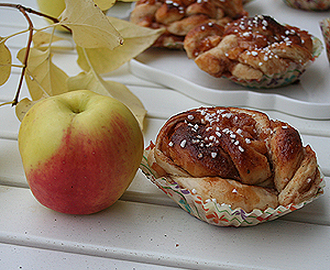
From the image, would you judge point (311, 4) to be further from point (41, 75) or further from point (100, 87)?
point (41, 75)

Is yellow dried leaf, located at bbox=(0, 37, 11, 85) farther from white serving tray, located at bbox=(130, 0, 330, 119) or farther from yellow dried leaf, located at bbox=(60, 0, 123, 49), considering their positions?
white serving tray, located at bbox=(130, 0, 330, 119)

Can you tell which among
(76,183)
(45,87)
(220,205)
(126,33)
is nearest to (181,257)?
(220,205)

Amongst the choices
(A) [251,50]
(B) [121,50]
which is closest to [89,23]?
(B) [121,50]

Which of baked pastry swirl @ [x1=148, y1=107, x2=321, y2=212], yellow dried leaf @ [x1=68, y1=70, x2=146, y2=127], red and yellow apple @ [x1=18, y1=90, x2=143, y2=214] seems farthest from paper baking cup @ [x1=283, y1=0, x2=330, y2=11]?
red and yellow apple @ [x1=18, y1=90, x2=143, y2=214]

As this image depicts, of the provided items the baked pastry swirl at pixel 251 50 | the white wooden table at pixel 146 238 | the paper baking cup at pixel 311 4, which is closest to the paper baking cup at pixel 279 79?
the baked pastry swirl at pixel 251 50

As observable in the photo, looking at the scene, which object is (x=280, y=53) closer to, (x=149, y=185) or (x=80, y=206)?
(x=149, y=185)

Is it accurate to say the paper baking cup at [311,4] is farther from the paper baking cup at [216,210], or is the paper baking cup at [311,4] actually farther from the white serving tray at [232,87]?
the paper baking cup at [216,210]
